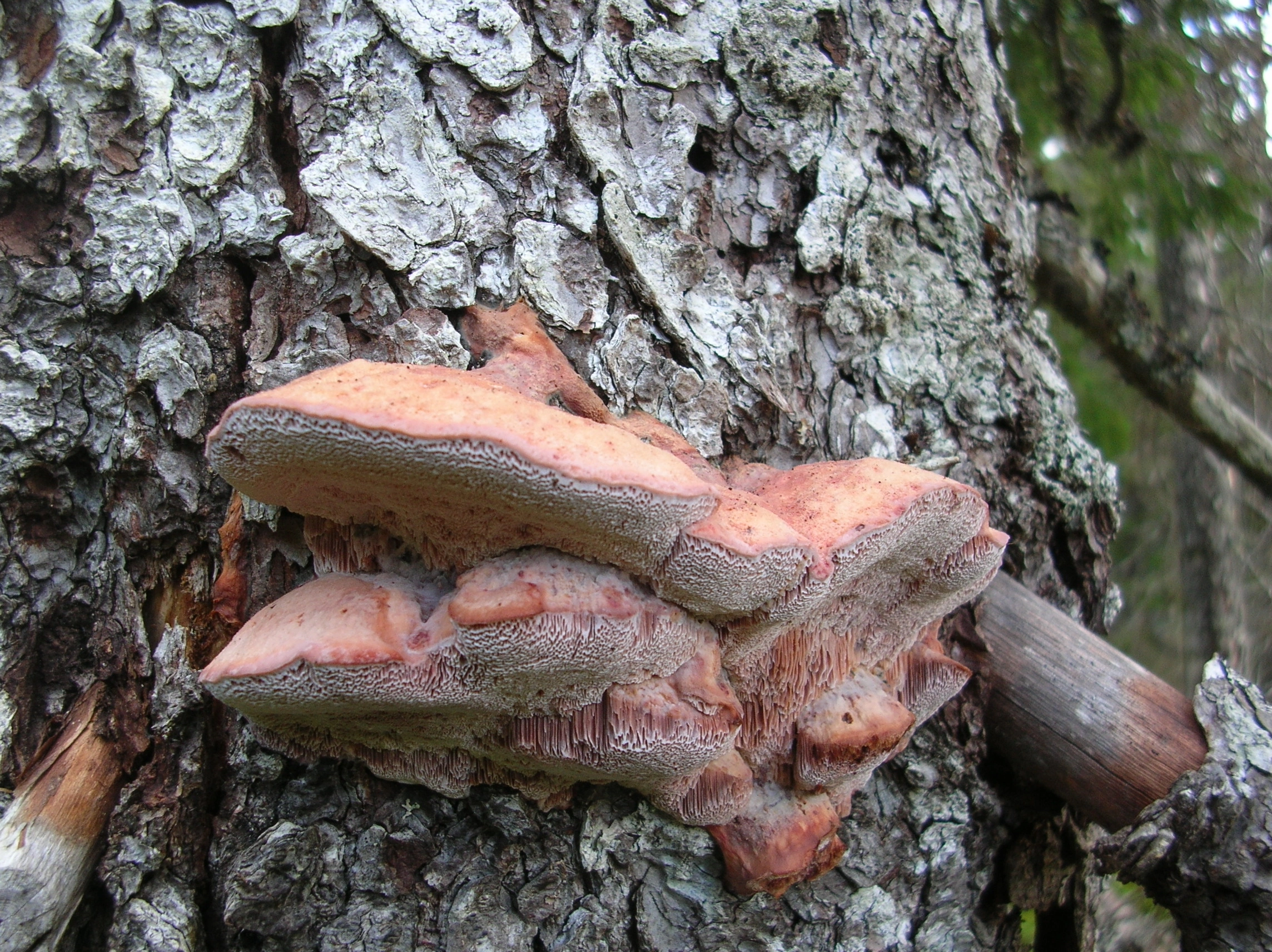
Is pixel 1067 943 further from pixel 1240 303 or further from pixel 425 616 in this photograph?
pixel 1240 303

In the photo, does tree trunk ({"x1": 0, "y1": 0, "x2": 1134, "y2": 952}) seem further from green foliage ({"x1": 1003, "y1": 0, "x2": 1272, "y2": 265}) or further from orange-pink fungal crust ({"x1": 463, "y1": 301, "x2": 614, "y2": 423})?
green foliage ({"x1": 1003, "y1": 0, "x2": 1272, "y2": 265})

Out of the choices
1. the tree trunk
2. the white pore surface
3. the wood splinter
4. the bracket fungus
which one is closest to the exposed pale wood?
the bracket fungus

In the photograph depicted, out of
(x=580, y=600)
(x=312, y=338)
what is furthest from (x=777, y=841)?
(x=312, y=338)

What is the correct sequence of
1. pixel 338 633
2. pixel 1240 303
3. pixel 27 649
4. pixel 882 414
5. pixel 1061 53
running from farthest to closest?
pixel 1240 303
pixel 1061 53
pixel 882 414
pixel 27 649
pixel 338 633

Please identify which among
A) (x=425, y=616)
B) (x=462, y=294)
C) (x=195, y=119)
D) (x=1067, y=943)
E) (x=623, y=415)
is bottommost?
(x=1067, y=943)

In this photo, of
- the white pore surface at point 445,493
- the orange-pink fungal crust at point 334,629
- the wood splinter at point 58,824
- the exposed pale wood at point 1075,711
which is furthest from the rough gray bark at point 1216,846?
the wood splinter at point 58,824

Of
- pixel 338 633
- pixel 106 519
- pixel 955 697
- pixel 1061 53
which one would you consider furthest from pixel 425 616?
pixel 1061 53

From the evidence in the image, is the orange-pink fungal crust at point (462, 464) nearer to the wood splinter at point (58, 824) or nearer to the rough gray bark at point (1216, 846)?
the wood splinter at point (58, 824)
